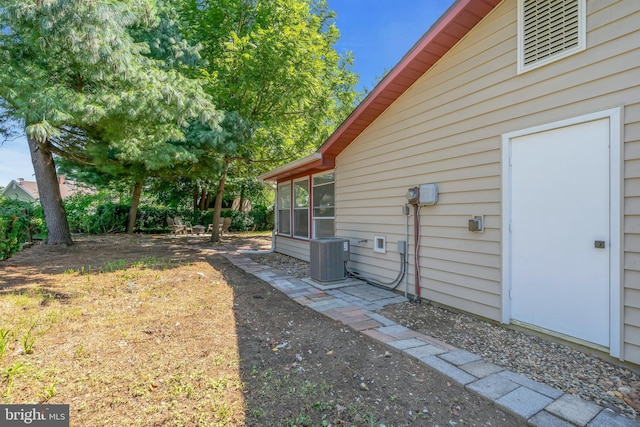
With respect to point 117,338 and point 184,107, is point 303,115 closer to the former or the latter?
point 184,107

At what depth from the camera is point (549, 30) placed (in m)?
2.98

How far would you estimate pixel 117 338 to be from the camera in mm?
3100

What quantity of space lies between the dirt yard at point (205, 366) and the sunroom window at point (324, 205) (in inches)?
106

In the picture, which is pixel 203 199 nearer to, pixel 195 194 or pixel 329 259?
pixel 195 194

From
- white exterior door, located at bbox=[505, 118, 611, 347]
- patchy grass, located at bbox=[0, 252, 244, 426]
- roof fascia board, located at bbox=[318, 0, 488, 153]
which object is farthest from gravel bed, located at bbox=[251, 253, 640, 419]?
roof fascia board, located at bbox=[318, 0, 488, 153]

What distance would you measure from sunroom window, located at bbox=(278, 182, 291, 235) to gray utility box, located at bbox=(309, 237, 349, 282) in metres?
3.55

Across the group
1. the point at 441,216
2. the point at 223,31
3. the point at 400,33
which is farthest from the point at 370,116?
the point at 400,33

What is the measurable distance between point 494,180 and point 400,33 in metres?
9.90

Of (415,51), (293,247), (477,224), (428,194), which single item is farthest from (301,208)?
(477,224)

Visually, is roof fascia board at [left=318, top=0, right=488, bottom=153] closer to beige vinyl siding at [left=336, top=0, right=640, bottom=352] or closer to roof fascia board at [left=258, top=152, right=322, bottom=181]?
beige vinyl siding at [left=336, top=0, right=640, bottom=352]

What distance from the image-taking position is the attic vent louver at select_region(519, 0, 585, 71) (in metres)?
2.79

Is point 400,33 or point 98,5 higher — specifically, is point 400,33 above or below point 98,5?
above

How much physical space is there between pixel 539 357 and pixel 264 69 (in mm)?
8538

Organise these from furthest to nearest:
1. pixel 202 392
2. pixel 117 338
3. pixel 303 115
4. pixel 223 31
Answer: pixel 303 115, pixel 223 31, pixel 117 338, pixel 202 392
